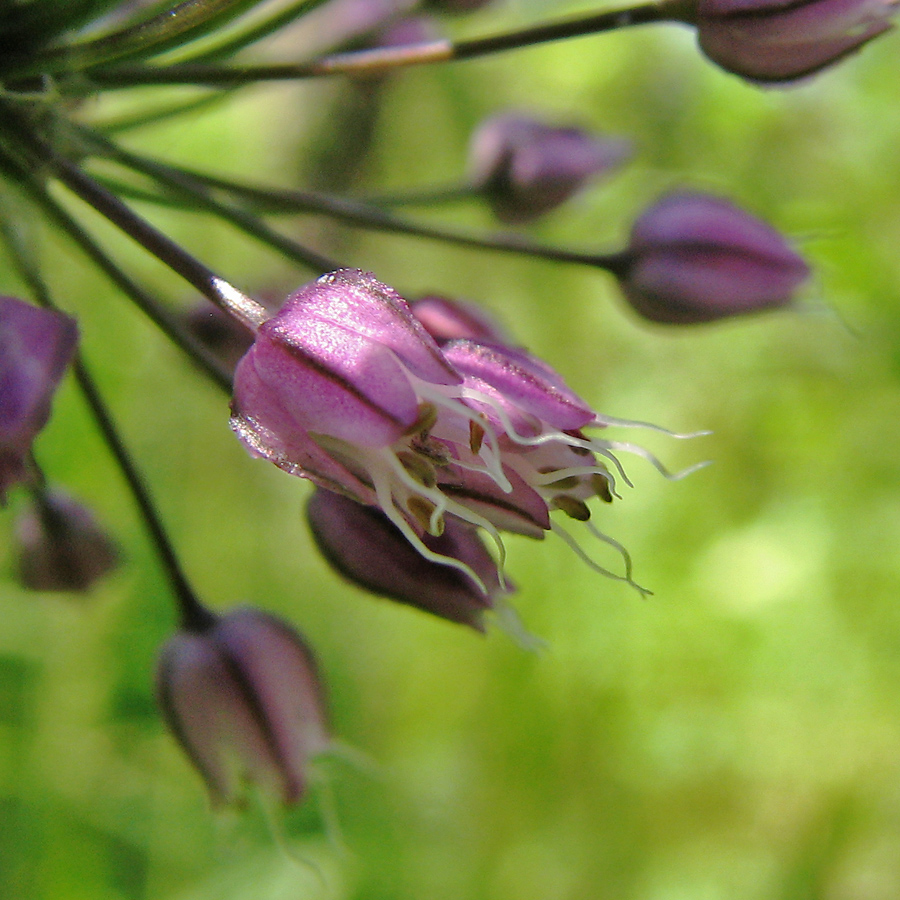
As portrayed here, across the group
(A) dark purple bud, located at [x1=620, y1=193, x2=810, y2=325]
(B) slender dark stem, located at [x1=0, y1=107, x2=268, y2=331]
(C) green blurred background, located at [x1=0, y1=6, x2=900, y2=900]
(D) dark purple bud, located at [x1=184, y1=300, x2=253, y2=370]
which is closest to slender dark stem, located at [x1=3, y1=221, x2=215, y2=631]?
(B) slender dark stem, located at [x1=0, y1=107, x2=268, y2=331]

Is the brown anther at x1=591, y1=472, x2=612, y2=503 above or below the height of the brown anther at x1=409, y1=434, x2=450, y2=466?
below

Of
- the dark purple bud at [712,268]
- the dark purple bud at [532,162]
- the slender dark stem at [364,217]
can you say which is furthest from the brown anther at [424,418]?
the dark purple bud at [532,162]

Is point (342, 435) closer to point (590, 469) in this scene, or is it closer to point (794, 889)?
point (590, 469)

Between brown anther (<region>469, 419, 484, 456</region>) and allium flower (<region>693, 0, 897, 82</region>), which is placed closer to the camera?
brown anther (<region>469, 419, 484, 456</region>)

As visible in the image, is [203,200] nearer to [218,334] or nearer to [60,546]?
[218,334]

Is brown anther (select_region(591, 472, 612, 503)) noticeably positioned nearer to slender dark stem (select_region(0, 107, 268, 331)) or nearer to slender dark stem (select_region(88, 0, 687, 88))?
slender dark stem (select_region(0, 107, 268, 331))

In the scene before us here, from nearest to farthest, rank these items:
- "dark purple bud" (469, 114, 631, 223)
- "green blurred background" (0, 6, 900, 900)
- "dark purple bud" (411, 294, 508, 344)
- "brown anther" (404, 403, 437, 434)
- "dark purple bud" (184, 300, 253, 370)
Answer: "brown anther" (404, 403, 437, 434)
"dark purple bud" (411, 294, 508, 344)
"dark purple bud" (184, 300, 253, 370)
"dark purple bud" (469, 114, 631, 223)
"green blurred background" (0, 6, 900, 900)
